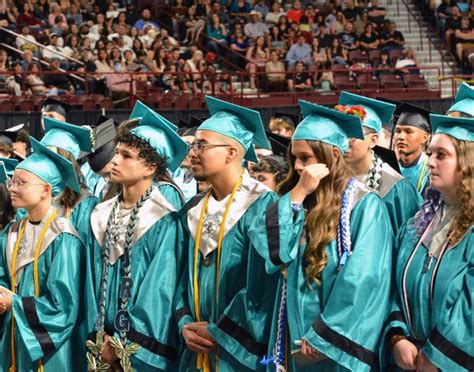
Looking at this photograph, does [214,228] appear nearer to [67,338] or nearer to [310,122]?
[310,122]

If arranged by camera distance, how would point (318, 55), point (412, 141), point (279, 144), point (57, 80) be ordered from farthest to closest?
point (318, 55), point (57, 80), point (279, 144), point (412, 141)

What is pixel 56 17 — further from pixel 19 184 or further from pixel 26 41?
pixel 19 184

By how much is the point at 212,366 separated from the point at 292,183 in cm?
101

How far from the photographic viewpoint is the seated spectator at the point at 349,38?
23109 millimetres

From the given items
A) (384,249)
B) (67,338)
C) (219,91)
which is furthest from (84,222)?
(219,91)

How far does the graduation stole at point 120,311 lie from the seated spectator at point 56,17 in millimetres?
15436

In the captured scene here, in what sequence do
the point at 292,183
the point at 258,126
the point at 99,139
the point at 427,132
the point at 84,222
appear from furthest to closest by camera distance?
the point at 99,139 → the point at 427,132 → the point at 84,222 → the point at 258,126 → the point at 292,183

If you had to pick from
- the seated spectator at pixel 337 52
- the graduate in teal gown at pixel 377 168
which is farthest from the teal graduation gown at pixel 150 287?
the seated spectator at pixel 337 52

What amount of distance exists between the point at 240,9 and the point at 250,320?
19316 millimetres

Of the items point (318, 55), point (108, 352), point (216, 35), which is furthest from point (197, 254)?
point (216, 35)

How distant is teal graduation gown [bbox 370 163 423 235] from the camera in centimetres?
540

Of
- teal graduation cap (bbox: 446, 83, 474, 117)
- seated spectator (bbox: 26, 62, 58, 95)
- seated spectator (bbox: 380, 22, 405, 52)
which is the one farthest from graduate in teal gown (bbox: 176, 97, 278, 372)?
seated spectator (bbox: 380, 22, 405, 52)

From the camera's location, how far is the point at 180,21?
2277 cm

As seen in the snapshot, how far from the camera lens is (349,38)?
23.2m
